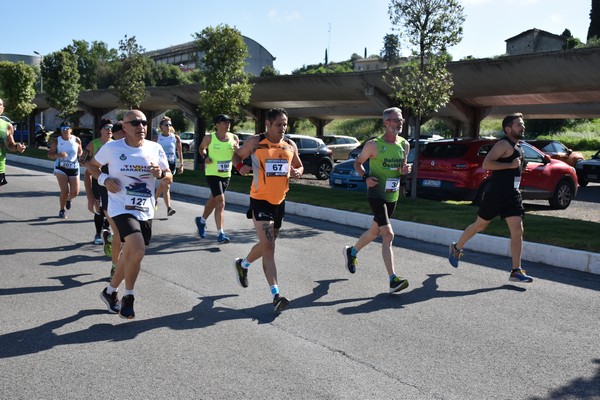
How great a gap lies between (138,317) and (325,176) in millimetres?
18448

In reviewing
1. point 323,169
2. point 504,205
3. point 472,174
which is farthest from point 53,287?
point 323,169

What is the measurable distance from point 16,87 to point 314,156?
86.4 ft

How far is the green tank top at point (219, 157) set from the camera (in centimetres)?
995

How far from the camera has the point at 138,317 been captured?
18.7 ft

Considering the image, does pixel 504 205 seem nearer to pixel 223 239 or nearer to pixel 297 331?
pixel 297 331

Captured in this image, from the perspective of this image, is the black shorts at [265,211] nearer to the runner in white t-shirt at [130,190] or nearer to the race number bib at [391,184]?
the runner in white t-shirt at [130,190]

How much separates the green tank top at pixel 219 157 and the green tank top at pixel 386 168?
11.2ft

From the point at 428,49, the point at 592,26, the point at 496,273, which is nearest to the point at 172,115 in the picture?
the point at 592,26

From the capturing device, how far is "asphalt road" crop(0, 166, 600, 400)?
4.23 m

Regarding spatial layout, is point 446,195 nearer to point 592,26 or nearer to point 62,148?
point 62,148

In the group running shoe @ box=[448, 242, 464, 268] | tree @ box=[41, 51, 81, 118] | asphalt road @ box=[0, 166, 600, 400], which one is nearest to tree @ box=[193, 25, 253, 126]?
asphalt road @ box=[0, 166, 600, 400]

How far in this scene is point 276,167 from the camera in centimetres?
630

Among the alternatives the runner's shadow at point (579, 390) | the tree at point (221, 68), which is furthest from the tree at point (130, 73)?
the runner's shadow at point (579, 390)

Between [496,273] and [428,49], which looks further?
[428,49]
